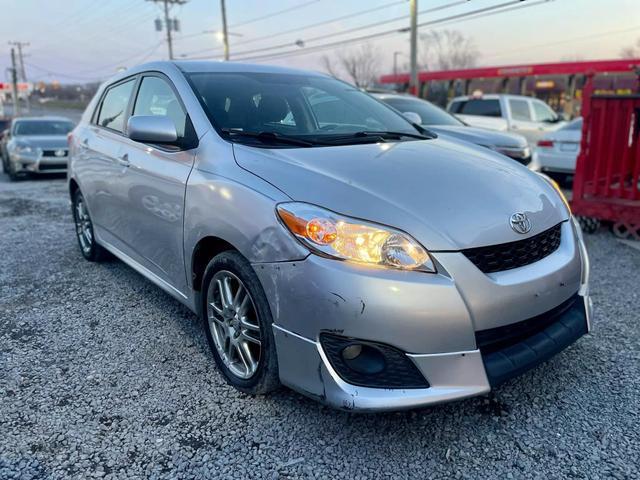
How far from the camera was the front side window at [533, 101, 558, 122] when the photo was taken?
1223cm

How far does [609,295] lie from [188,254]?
125 inches

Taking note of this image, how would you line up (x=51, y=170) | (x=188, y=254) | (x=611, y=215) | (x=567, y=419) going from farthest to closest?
1. (x=51, y=170)
2. (x=611, y=215)
3. (x=188, y=254)
4. (x=567, y=419)

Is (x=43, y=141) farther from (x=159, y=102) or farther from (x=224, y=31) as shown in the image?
(x=224, y=31)

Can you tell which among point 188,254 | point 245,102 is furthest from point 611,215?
point 188,254

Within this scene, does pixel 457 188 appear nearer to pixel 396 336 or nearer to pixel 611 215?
pixel 396 336

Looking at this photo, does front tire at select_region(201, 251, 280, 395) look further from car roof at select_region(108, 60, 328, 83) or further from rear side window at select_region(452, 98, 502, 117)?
rear side window at select_region(452, 98, 502, 117)

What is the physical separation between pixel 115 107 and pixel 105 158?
50 cm

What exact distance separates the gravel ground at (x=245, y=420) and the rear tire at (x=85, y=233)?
123cm

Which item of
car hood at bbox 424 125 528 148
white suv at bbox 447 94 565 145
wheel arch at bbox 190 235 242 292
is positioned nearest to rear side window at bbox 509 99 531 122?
white suv at bbox 447 94 565 145

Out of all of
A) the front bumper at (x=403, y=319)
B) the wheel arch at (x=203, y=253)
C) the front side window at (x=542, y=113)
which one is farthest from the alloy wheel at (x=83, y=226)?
the front side window at (x=542, y=113)

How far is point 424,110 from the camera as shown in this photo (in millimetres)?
8219

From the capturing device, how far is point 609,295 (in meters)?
4.00

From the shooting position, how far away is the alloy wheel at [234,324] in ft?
8.09

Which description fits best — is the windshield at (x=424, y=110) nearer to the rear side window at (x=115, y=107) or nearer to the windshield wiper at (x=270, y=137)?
the rear side window at (x=115, y=107)
